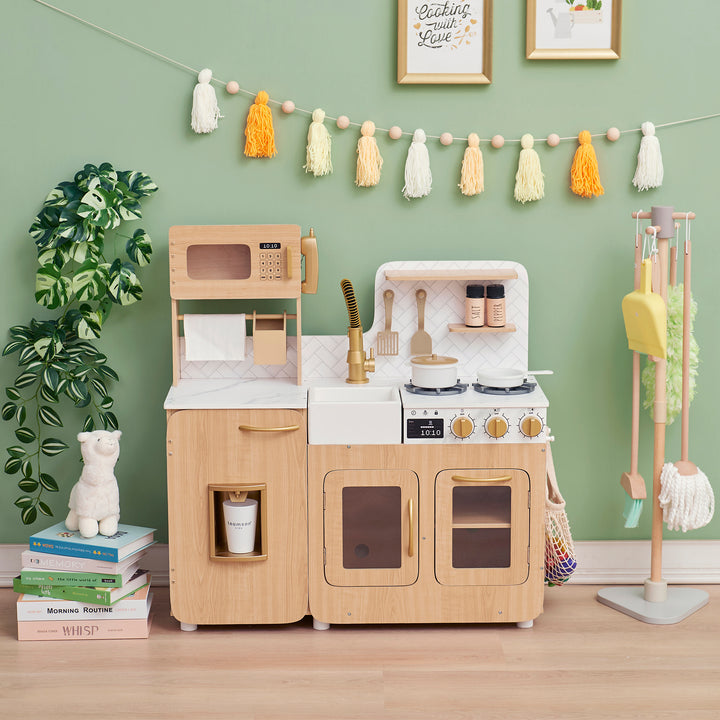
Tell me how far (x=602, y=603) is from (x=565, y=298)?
108 cm

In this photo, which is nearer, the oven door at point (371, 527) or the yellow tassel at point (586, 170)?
the oven door at point (371, 527)

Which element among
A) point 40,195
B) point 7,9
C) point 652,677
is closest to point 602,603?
point 652,677

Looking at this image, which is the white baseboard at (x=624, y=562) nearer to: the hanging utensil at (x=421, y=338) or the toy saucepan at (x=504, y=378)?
the toy saucepan at (x=504, y=378)

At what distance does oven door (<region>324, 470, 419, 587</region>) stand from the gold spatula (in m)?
0.51

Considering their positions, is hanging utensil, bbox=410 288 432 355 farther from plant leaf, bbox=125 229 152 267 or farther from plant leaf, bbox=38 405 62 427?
plant leaf, bbox=38 405 62 427

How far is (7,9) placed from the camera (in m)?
3.16

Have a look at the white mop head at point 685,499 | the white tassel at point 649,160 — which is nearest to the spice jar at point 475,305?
the white tassel at point 649,160

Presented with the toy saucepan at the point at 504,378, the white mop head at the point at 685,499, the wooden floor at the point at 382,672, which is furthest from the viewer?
the white mop head at the point at 685,499

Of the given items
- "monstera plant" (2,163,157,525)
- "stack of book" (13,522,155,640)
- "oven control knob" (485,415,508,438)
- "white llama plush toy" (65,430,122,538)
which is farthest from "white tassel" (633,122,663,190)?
"stack of book" (13,522,155,640)

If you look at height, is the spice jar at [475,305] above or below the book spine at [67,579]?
above

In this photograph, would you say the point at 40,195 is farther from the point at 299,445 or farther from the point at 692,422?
the point at 692,422

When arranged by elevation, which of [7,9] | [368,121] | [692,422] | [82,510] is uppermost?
[7,9]

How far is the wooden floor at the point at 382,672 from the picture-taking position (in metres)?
2.54

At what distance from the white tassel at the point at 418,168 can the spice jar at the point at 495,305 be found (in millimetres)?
419
